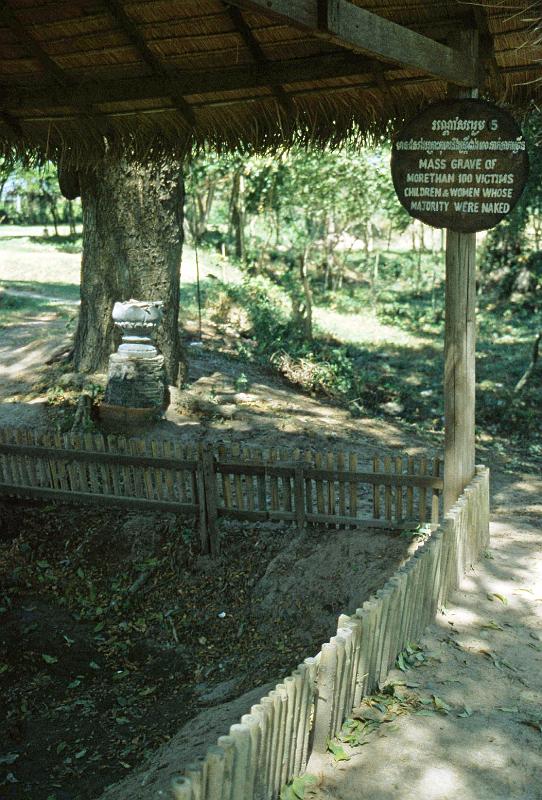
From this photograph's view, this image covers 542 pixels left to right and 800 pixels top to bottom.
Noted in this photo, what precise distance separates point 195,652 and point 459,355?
3.21 m

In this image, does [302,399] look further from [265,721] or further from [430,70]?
[265,721]

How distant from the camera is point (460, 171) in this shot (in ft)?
17.3

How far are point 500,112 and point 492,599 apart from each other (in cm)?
335

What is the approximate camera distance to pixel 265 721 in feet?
10.1

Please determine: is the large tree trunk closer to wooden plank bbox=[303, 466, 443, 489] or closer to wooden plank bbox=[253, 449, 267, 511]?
wooden plank bbox=[253, 449, 267, 511]

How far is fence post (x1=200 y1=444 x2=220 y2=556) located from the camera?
685 cm

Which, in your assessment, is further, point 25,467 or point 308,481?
point 25,467

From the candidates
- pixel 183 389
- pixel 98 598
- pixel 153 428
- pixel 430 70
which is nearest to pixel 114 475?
pixel 98 598

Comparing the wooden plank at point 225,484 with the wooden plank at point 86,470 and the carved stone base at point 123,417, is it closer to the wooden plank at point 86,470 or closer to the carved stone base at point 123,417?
A: the wooden plank at point 86,470

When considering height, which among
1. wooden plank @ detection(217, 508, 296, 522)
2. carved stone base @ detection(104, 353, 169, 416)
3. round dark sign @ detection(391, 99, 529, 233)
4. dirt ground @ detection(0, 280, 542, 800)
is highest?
round dark sign @ detection(391, 99, 529, 233)

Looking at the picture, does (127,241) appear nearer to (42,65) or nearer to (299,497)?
(42,65)

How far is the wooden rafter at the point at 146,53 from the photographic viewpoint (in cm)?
519

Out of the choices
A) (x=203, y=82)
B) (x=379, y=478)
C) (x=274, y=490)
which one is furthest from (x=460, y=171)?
(x=274, y=490)

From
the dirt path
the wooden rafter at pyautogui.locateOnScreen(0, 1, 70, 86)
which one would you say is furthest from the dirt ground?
the wooden rafter at pyautogui.locateOnScreen(0, 1, 70, 86)
